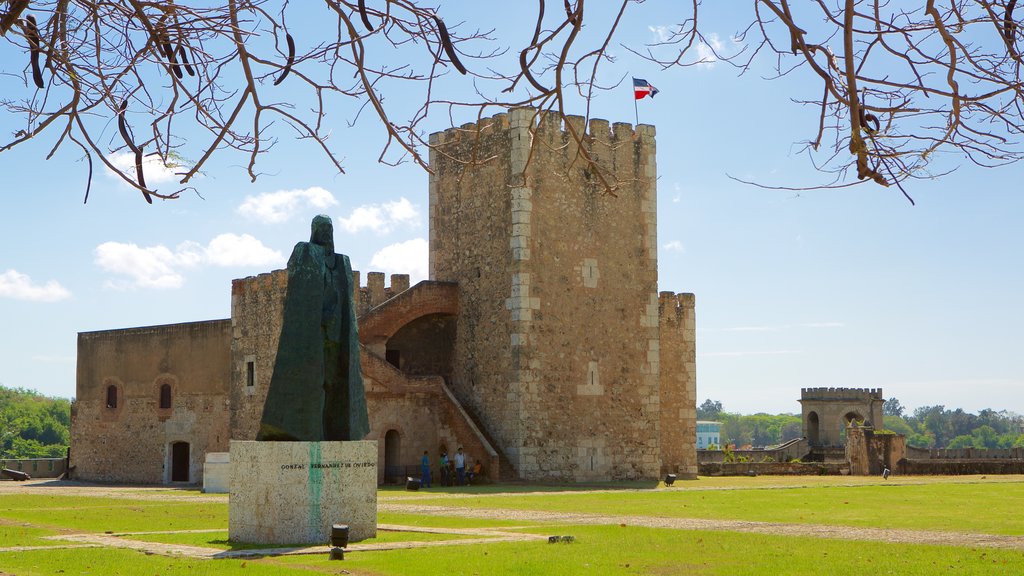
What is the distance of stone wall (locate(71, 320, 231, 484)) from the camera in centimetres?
3572

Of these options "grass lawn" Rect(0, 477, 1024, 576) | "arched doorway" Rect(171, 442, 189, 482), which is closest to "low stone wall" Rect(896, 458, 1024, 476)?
"grass lawn" Rect(0, 477, 1024, 576)

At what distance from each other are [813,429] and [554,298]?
36647 mm

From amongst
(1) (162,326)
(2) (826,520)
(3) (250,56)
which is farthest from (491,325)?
(3) (250,56)

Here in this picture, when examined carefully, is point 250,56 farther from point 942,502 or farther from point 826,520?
point 942,502

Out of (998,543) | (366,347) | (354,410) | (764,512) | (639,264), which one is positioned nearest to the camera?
(998,543)

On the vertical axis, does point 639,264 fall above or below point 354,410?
above

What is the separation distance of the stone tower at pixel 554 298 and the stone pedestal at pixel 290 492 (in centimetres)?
1620

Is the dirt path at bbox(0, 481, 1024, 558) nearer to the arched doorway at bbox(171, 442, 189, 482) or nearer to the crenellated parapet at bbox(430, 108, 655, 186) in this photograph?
the crenellated parapet at bbox(430, 108, 655, 186)

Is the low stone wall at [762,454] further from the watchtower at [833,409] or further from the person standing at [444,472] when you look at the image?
the person standing at [444,472]

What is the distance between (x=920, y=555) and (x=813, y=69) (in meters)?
8.67

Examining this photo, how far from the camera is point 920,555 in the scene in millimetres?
12508

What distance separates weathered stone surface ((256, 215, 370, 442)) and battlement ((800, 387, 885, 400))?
51.6m

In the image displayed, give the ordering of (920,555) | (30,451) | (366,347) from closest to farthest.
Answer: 1. (920,555)
2. (366,347)
3. (30,451)

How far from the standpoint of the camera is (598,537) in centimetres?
1455
